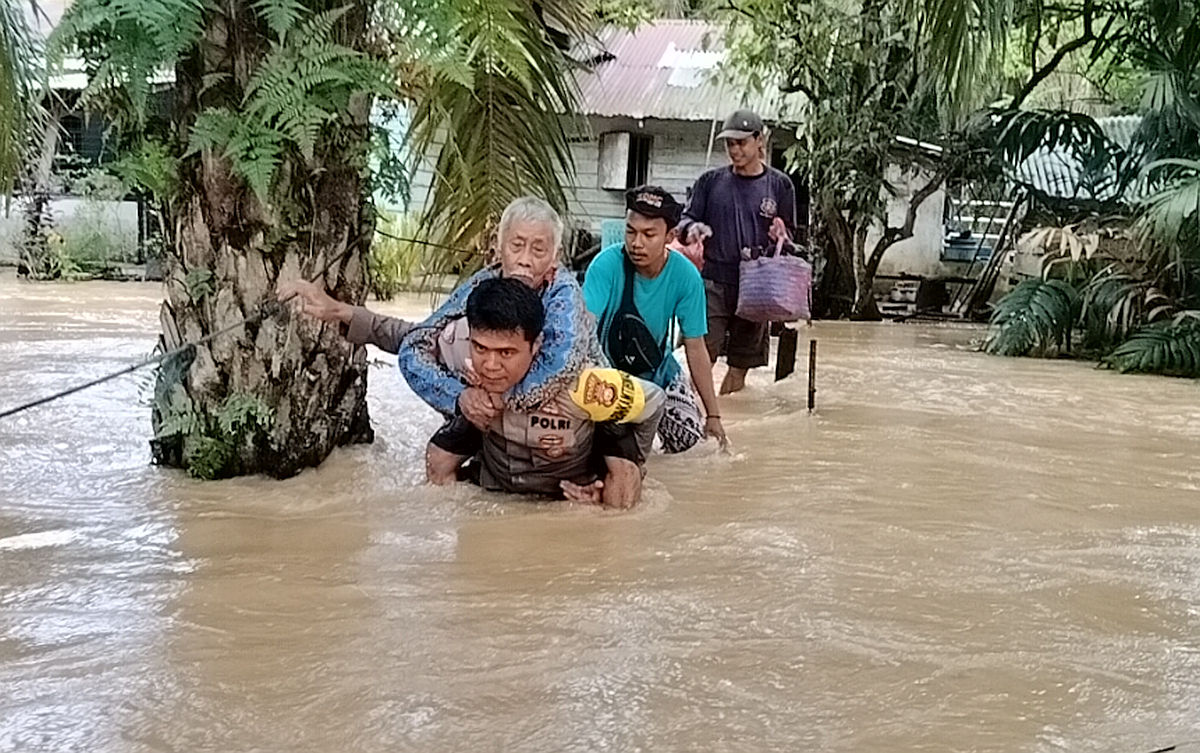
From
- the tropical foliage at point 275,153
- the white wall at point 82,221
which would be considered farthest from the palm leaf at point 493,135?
the white wall at point 82,221

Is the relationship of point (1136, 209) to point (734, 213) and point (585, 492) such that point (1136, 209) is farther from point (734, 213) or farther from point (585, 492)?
point (585, 492)

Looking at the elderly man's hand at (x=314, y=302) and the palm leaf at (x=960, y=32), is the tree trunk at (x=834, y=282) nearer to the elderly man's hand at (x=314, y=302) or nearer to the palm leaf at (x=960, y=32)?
the palm leaf at (x=960, y=32)

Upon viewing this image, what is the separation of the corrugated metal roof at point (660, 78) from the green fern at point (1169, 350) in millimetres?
5792

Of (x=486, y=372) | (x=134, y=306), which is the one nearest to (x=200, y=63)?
(x=486, y=372)

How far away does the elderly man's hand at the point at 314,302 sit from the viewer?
13.1ft

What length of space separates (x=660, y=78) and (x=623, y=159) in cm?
113

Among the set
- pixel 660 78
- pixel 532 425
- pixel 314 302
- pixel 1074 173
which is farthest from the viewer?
pixel 660 78

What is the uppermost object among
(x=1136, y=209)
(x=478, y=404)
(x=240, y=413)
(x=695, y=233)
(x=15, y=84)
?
(x=1136, y=209)

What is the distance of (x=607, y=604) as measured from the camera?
2.96 meters

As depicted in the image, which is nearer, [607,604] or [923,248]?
[607,604]

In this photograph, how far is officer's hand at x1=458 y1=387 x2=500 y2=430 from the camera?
377cm

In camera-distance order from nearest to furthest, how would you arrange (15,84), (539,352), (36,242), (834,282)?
(15,84)
(539,352)
(834,282)
(36,242)

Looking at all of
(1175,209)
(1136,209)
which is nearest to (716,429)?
(1175,209)

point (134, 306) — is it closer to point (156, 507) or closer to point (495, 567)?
point (156, 507)
